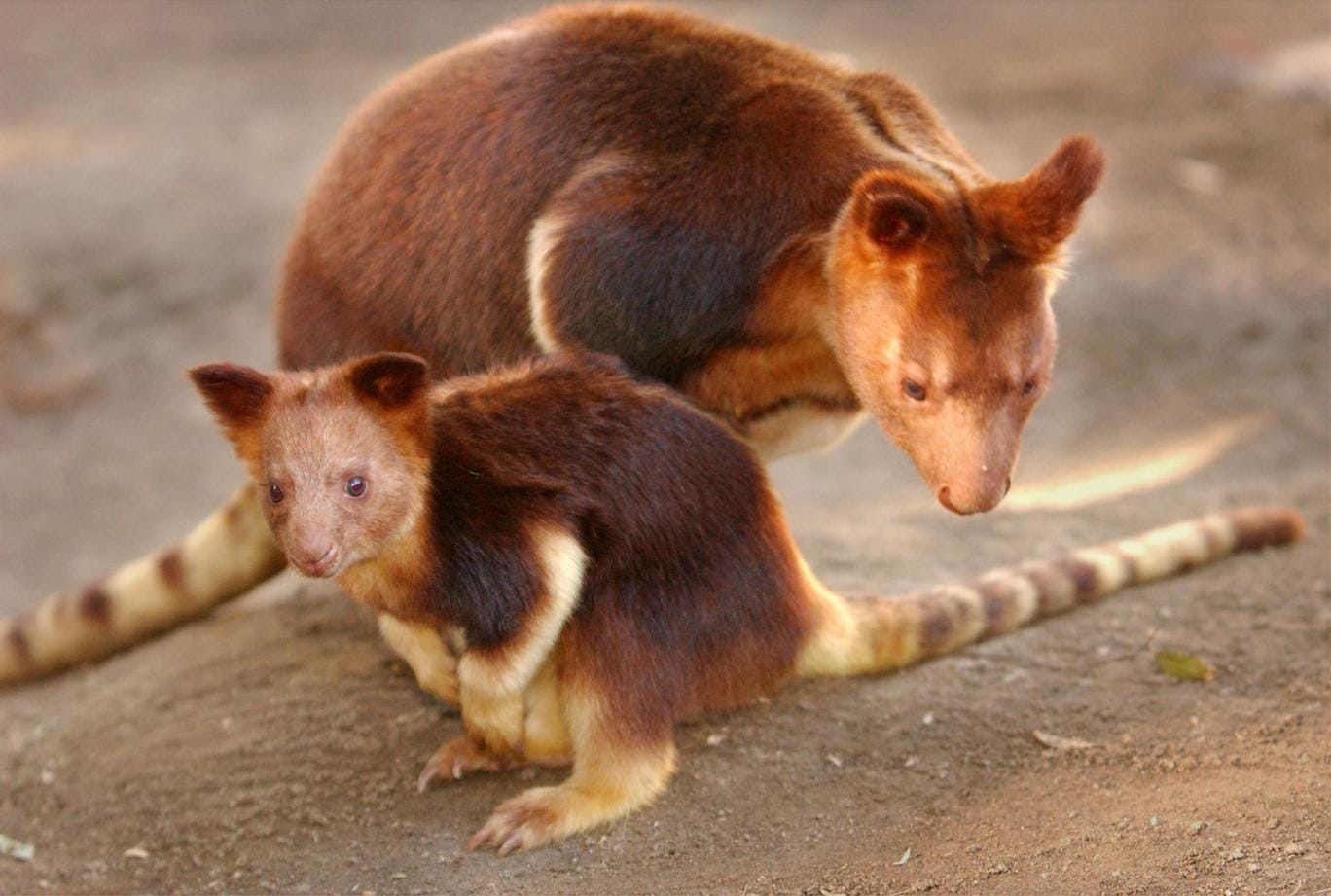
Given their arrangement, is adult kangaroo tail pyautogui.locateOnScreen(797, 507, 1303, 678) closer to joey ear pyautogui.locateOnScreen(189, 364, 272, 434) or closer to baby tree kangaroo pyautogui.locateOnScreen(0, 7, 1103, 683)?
baby tree kangaroo pyautogui.locateOnScreen(0, 7, 1103, 683)

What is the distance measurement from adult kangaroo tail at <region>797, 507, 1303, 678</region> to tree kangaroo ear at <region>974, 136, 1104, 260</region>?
149 centimetres

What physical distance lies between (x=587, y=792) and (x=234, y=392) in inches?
68.8

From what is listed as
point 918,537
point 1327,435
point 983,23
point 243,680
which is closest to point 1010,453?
point 918,537

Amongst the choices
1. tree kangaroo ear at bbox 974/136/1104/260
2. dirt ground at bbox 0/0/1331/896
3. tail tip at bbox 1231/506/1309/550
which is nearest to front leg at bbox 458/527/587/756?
dirt ground at bbox 0/0/1331/896

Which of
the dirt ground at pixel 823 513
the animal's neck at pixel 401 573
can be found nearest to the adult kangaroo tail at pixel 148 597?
the dirt ground at pixel 823 513

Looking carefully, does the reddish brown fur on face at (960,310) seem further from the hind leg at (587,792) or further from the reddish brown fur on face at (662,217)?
the hind leg at (587,792)

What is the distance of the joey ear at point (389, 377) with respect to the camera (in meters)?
4.62

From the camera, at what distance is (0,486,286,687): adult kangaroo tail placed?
7000 millimetres

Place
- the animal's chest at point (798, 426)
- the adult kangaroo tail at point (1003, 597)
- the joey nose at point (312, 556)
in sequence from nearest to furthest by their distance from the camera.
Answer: the joey nose at point (312, 556) < the adult kangaroo tail at point (1003, 597) < the animal's chest at point (798, 426)

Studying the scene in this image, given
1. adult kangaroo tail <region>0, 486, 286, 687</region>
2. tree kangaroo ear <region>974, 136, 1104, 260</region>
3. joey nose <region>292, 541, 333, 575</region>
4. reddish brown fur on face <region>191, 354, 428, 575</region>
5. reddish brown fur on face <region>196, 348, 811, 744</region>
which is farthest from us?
adult kangaroo tail <region>0, 486, 286, 687</region>

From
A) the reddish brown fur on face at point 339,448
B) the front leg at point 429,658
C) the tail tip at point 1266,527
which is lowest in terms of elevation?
the tail tip at point 1266,527

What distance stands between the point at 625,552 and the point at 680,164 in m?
1.45

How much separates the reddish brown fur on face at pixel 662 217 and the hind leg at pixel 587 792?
51.5 inches

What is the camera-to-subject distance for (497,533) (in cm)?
483
